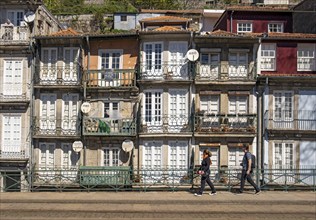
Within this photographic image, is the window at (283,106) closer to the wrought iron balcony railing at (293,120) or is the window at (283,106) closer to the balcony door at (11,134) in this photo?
the wrought iron balcony railing at (293,120)

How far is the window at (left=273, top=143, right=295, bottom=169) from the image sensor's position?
3056 cm

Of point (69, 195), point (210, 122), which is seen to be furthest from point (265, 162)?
point (69, 195)

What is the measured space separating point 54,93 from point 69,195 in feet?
38.8

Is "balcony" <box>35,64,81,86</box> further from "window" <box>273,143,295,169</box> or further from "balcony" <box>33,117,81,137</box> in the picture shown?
"window" <box>273,143,295,169</box>

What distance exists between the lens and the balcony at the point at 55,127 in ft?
103

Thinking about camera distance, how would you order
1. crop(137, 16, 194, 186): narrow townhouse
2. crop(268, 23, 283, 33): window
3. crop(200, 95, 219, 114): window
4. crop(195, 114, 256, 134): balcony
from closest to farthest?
crop(195, 114, 256, 134): balcony < crop(137, 16, 194, 186): narrow townhouse < crop(200, 95, 219, 114): window < crop(268, 23, 283, 33): window

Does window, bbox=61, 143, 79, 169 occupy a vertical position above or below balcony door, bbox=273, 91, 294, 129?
below

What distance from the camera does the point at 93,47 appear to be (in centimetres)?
3225

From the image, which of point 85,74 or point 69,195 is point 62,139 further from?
point 69,195

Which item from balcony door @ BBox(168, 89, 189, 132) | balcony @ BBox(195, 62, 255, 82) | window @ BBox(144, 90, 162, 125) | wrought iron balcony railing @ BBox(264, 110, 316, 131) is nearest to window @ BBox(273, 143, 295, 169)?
wrought iron balcony railing @ BBox(264, 110, 316, 131)

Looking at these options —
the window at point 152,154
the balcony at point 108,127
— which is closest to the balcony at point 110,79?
the balcony at point 108,127

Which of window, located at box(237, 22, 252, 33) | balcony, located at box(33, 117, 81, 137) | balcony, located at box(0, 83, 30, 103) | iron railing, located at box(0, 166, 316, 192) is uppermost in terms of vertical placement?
window, located at box(237, 22, 252, 33)

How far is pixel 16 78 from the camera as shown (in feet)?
103

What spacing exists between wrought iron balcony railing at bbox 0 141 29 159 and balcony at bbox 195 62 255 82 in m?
11.5
